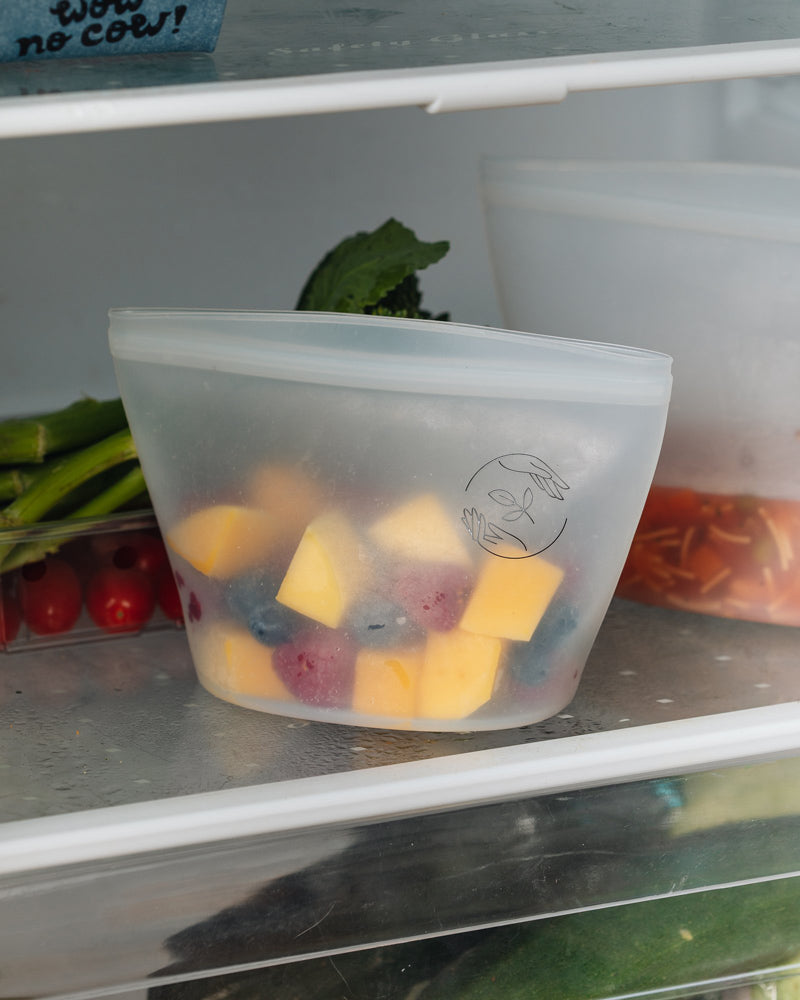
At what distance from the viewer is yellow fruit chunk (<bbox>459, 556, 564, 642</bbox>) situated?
2.37 ft

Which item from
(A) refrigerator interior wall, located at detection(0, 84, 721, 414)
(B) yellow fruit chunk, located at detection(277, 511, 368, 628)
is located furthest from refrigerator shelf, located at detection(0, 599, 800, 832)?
(A) refrigerator interior wall, located at detection(0, 84, 721, 414)

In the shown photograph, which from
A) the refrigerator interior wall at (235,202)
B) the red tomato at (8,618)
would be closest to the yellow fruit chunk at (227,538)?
the red tomato at (8,618)

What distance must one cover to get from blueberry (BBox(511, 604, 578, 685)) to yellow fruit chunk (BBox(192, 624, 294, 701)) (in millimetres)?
167

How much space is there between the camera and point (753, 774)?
2.65 feet

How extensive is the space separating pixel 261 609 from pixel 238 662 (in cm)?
6

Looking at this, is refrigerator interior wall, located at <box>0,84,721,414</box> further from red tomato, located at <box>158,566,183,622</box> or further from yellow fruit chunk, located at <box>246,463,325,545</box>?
yellow fruit chunk, located at <box>246,463,325,545</box>

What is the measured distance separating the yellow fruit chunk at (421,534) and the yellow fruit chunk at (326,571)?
2 centimetres

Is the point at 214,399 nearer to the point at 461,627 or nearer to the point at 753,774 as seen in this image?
the point at 461,627

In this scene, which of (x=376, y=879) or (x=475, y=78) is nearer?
(x=475, y=78)

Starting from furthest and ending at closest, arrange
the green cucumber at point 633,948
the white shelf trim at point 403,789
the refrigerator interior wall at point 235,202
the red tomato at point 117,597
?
the refrigerator interior wall at point 235,202
the red tomato at point 117,597
the green cucumber at point 633,948
the white shelf trim at point 403,789

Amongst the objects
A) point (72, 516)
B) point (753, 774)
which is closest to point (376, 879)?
point (753, 774)

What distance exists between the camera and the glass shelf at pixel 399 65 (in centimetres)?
59

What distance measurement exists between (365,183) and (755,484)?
0.56 m

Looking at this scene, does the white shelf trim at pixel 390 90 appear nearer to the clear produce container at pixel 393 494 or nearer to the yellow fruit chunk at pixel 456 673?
the clear produce container at pixel 393 494
